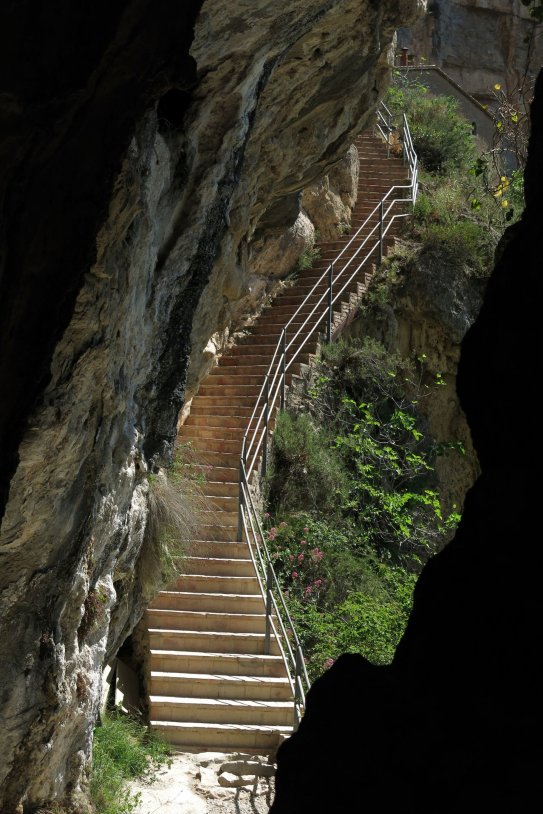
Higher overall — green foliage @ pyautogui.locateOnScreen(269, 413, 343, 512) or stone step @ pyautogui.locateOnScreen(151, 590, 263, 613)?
stone step @ pyautogui.locateOnScreen(151, 590, 263, 613)

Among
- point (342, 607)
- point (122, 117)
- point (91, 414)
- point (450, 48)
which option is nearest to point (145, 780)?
point (342, 607)

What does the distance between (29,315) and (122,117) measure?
136 centimetres

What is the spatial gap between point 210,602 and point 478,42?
25.6 meters

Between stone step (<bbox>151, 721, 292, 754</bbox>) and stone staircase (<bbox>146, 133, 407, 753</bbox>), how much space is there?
1 centimetres

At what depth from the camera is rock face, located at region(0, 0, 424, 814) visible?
6.79 m

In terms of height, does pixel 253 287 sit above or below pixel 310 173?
below

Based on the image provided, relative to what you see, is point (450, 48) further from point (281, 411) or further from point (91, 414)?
point (91, 414)

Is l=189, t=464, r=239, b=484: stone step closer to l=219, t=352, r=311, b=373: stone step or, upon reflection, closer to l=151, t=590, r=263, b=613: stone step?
l=151, t=590, r=263, b=613: stone step

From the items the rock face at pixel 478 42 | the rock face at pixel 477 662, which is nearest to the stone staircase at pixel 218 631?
the rock face at pixel 477 662

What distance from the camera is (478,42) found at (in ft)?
114

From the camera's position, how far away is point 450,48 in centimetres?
3462

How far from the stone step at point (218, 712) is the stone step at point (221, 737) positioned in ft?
0.61

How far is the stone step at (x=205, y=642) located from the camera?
44.3ft

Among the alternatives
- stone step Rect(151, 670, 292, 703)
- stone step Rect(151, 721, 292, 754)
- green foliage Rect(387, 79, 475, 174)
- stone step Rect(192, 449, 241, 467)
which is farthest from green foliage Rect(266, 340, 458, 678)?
green foliage Rect(387, 79, 475, 174)
